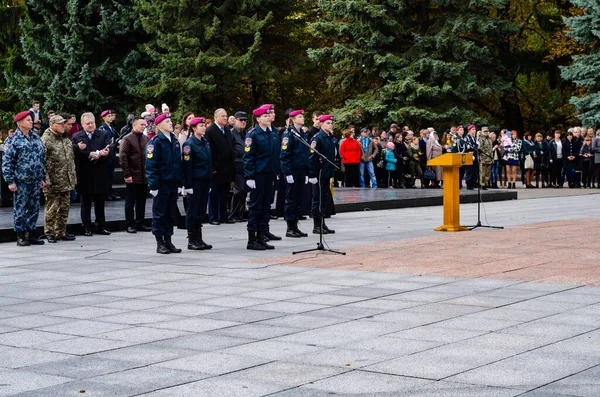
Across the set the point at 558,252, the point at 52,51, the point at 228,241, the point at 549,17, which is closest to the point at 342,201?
the point at 228,241

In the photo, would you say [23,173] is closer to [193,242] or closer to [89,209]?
[89,209]

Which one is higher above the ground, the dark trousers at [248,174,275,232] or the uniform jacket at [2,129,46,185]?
the uniform jacket at [2,129,46,185]

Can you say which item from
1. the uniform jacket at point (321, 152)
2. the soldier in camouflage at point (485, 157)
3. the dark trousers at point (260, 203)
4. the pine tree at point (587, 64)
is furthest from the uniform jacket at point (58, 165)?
the pine tree at point (587, 64)

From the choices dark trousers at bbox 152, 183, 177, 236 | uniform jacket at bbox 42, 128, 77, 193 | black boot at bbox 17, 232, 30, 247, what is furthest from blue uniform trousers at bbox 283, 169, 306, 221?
black boot at bbox 17, 232, 30, 247

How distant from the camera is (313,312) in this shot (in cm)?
945

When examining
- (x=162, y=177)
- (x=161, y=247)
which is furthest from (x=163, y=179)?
(x=161, y=247)

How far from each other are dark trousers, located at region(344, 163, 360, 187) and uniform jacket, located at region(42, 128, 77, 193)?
15.9 metres

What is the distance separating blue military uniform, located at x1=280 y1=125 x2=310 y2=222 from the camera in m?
16.7

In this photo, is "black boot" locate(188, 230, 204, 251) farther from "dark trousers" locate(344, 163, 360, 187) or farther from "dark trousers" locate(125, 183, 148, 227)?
"dark trousers" locate(344, 163, 360, 187)

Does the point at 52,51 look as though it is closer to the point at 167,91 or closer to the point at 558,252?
the point at 167,91

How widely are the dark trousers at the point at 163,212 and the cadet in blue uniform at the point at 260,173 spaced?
3.81 ft

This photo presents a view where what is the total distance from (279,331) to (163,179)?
6.53m

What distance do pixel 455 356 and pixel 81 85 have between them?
32596 millimetres

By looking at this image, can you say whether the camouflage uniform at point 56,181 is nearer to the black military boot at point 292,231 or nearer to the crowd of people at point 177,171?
the crowd of people at point 177,171
